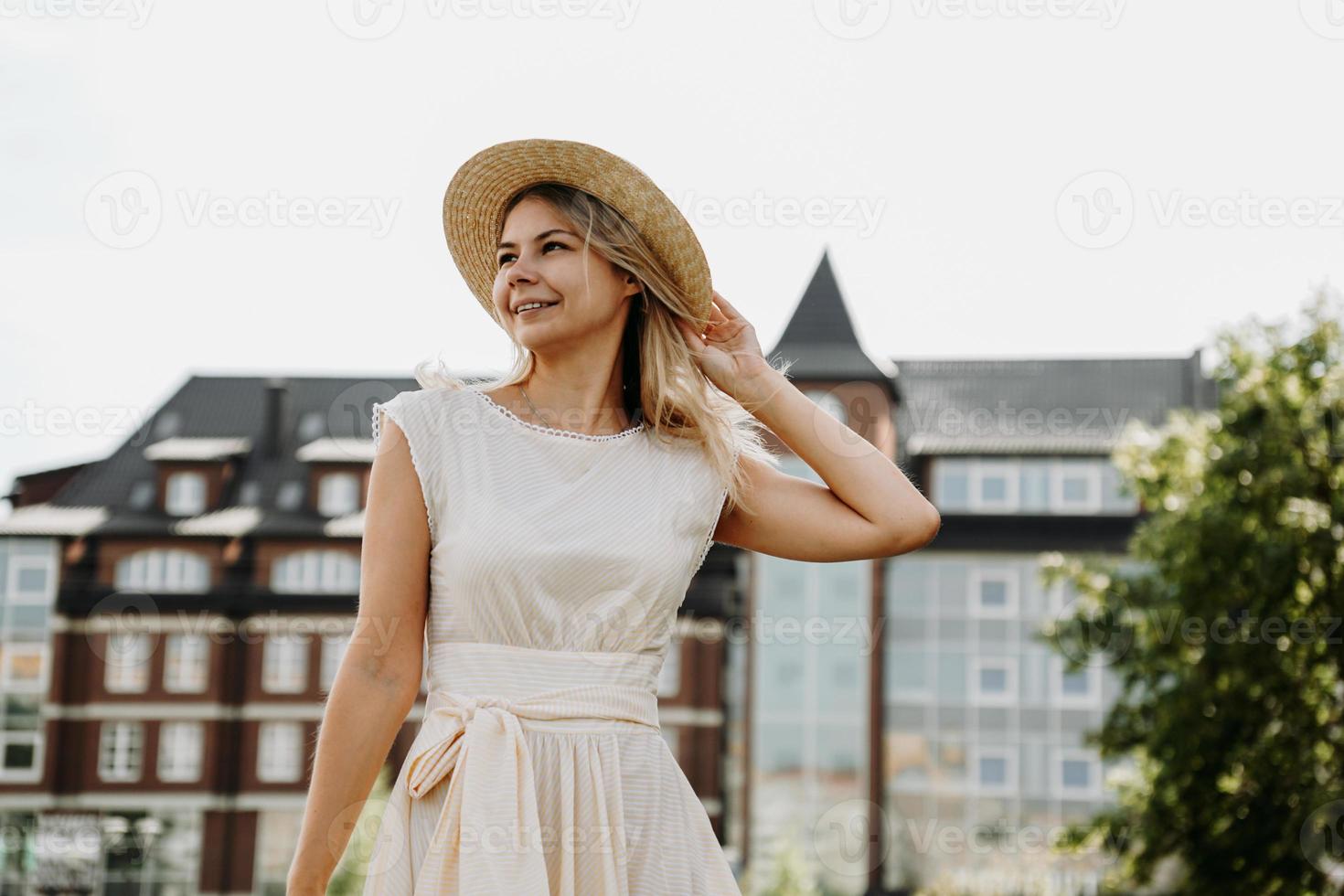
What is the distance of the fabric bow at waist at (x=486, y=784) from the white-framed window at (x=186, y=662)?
143ft

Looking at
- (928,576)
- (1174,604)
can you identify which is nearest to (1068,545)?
(928,576)

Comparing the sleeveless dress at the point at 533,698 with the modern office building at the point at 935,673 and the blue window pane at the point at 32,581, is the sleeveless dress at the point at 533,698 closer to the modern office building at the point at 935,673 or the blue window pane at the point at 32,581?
the modern office building at the point at 935,673

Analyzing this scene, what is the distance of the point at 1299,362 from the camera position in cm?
2116

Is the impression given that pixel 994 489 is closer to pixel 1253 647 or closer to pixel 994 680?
pixel 994 680

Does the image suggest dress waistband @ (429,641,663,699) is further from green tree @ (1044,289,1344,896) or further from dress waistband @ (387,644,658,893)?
green tree @ (1044,289,1344,896)

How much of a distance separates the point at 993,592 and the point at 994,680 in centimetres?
230

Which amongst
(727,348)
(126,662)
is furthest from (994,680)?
(727,348)

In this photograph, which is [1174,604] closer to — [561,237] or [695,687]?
[561,237]

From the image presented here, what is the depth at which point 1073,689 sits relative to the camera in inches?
1721

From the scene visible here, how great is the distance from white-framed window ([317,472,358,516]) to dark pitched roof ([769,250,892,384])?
11.9 metres

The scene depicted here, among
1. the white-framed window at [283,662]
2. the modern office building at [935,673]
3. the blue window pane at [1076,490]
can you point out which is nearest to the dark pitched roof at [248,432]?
the white-framed window at [283,662]

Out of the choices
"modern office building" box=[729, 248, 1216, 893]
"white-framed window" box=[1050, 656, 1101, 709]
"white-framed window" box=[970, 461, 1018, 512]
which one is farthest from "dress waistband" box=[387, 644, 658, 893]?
"white-framed window" box=[970, 461, 1018, 512]

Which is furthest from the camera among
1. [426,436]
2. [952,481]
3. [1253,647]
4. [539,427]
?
[952,481]

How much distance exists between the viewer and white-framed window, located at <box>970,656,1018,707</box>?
4369cm
